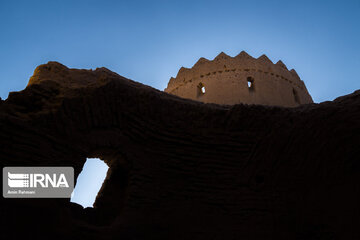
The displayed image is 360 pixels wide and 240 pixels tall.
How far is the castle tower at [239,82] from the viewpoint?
30.9 feet

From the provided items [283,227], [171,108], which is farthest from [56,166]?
[283,227]

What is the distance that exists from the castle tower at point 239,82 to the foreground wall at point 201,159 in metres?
4.84

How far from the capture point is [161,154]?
4.23 m

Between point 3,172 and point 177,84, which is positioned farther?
point 177,84

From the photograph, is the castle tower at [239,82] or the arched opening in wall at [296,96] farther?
the arched opening in wall at [296,96]

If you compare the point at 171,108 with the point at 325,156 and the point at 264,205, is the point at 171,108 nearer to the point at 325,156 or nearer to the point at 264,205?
the point at 264,205

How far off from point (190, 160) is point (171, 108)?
2.70 feet

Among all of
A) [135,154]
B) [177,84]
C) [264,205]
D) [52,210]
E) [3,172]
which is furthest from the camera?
[177,84]

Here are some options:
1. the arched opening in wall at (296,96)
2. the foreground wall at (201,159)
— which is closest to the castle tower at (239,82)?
the arched opening in wall at (296,96)

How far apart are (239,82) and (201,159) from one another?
5.89 meters

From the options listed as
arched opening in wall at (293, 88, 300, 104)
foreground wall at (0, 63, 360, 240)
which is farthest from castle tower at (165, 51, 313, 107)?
foreground wall at (0, 63, 360, 240)

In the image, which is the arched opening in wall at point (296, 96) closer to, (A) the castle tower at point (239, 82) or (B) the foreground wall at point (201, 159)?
(A) the castle tower at point (239, 82)

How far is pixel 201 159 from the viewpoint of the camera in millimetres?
4371

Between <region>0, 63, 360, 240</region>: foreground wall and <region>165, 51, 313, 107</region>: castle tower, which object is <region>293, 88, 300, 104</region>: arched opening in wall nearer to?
<region>165, 51, 313, 107</region>: castle tower
